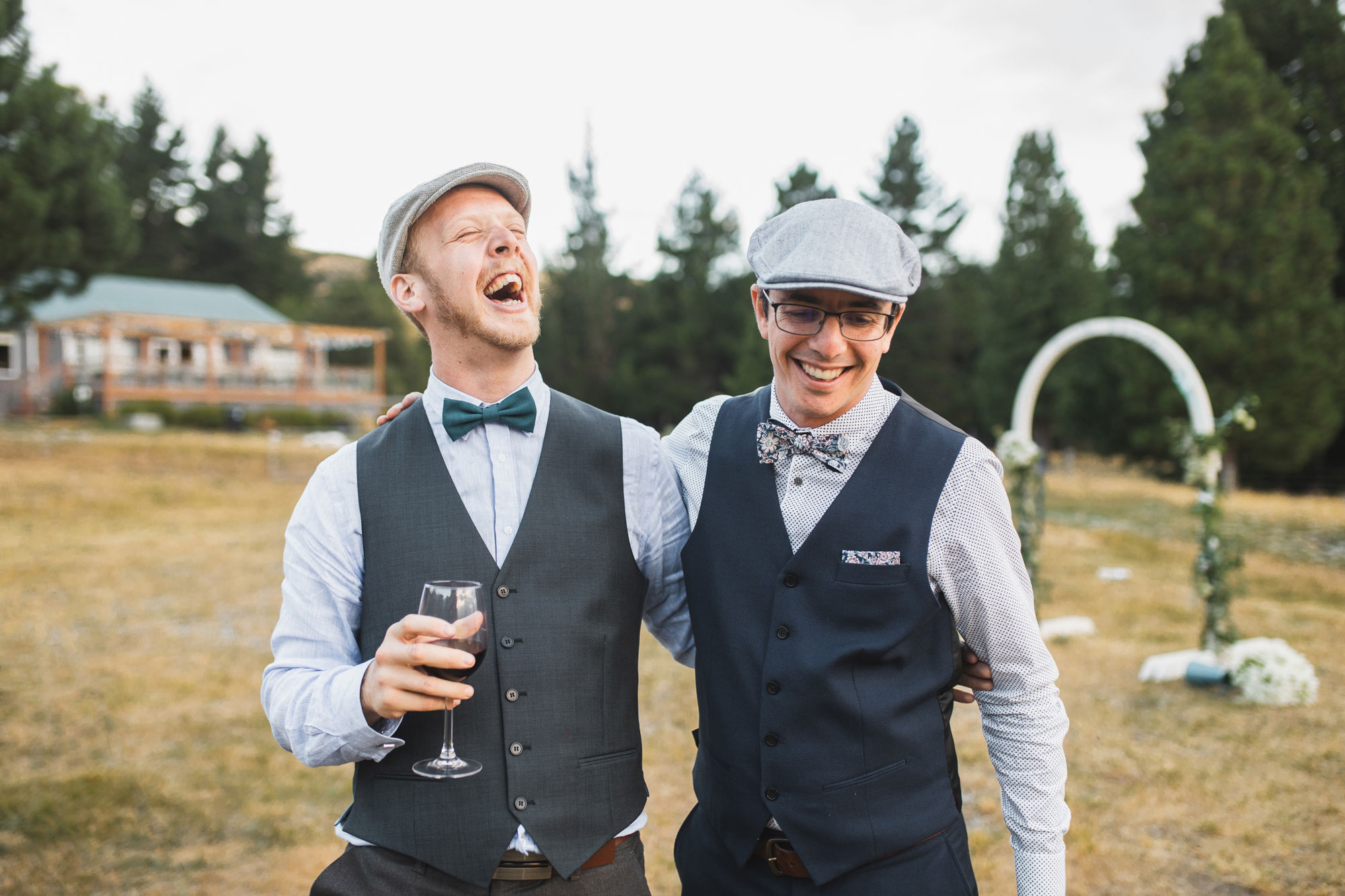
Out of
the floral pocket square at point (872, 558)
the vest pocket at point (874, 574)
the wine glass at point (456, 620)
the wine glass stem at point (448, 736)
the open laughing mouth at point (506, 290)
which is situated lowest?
the wine glass stem at point (448, 736)

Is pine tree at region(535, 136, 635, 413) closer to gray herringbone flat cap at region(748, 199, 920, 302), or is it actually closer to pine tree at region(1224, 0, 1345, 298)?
pine tree at region(1224, 0, 1345, 298)

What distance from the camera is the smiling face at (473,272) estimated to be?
6.40ft

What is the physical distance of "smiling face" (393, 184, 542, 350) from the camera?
1.95 metres

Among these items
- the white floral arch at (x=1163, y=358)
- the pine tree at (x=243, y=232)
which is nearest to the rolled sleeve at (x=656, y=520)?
the white floral arch at (x=1163, y=358)

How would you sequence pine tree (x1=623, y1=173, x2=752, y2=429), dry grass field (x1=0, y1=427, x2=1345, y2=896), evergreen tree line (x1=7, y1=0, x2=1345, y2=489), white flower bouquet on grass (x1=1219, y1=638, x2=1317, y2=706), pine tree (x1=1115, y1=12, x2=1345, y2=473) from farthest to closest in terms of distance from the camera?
pine tree (x1=623, y1=173, x2=752, y2=429), pine tree (x1=1115, y1=12, x2=1345, y2=473), evergreen tree line (x1=7, y1=0, x2=1345, y2=489), white flower bouquet on grass (x1=1219, y1=638, x2=1317, y2=706), dry grass field (x1=0, y1=427, x2=1345, y2=896)

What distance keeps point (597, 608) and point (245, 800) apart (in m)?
4.17

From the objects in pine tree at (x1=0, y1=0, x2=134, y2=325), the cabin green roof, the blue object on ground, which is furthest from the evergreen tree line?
the blue object on ground

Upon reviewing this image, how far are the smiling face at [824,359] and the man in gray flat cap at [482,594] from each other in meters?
0.39

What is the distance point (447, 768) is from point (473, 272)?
3.29 ft

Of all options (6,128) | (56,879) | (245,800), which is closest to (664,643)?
(56,879)

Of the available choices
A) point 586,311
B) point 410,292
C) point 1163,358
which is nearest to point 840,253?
point 410,292

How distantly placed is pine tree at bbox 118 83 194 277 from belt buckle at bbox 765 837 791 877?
5208 cm

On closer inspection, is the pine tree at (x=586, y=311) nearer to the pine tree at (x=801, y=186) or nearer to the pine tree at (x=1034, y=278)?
the pine tree at (x=801, y=186)

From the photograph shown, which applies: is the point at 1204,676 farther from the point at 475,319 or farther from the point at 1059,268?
the point at 1059,268
